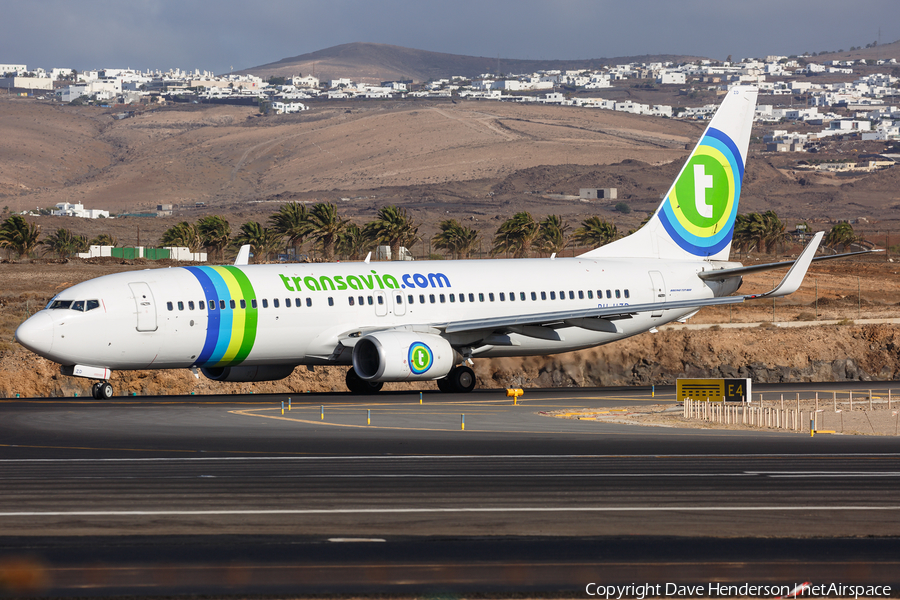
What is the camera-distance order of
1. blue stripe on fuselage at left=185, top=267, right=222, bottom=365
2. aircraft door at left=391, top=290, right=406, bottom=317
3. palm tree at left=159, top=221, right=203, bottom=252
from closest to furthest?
blue stripe on fuselage at left=185, top=267, right=222, bottom=365
aircraft door at left=391, top=290, right=406, bottom=317
palm tree at left=159, top=221, right=203, bottom=252

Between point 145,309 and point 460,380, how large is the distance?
11662 millimetres

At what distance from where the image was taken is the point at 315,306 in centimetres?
3881

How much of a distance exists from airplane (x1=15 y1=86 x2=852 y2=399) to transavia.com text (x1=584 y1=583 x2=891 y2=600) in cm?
2599

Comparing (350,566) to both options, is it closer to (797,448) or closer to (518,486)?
(518,486)

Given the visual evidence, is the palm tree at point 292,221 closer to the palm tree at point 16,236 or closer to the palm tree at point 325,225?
the palm tree at point 325,225

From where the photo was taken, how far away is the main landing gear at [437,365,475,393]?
41.7 meters

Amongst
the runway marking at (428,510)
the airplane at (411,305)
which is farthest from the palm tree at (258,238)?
the runway marking at (428,510)

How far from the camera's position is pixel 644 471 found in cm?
2064

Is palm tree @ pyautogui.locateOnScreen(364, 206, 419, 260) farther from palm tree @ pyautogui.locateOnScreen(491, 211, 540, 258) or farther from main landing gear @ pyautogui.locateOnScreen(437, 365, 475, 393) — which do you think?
main landing gear @ pyautogui.locateOnScreen(437, 365, 475, 393)

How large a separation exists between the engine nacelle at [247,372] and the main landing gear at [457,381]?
565 centimetres

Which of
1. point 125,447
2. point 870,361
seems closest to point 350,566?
point 125,447

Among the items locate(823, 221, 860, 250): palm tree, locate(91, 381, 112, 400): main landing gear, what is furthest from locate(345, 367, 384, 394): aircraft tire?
locate(823, 221, 860, 250): palm tree

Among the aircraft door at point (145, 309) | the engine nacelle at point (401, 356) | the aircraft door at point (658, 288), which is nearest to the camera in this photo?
the aircraft door at point (145, 309)

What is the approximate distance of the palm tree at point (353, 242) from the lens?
12319 cm
